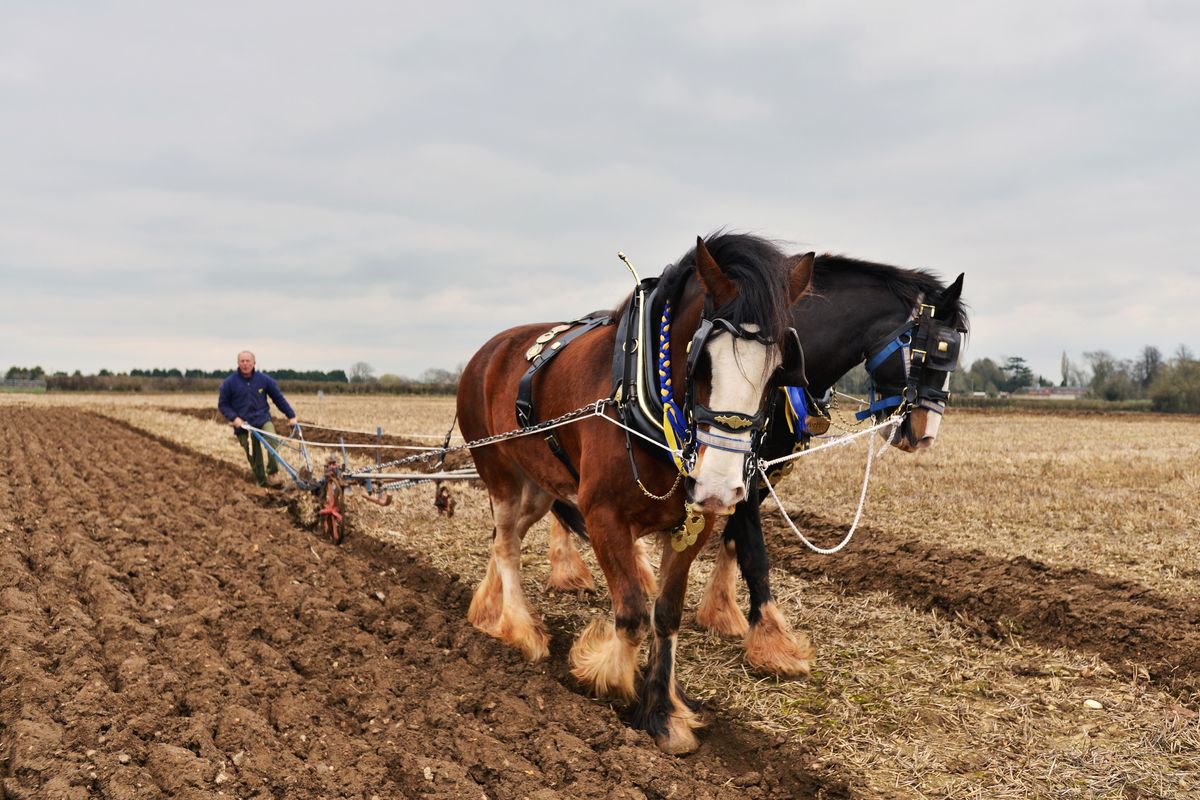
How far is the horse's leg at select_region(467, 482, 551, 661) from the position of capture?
5.49 meters

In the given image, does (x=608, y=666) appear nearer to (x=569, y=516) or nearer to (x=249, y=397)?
(x=569, y=516)

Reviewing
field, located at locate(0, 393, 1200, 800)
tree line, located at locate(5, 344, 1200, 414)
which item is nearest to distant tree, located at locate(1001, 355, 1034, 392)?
tree line, located at locate(5, 344, 1200, 414)

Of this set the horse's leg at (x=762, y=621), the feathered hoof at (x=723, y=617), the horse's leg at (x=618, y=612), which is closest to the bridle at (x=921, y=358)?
the horse's leg at (x=762, y=621)

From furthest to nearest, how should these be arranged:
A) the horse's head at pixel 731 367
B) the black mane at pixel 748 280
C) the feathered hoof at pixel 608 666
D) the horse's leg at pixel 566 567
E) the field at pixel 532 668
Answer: the horse's leg at pixel 566 567 → the feathered hoof at pixel 608 666 → the field at pixel 532 668 → the black mane at pixel 748 280 → the horse's head at pixel 731 367

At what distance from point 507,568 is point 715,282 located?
9.32 ft

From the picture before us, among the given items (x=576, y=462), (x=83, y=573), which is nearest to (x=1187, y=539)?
(x=576, y=462)

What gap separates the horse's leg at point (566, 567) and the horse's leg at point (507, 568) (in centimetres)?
78

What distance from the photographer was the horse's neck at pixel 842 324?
17.0ft

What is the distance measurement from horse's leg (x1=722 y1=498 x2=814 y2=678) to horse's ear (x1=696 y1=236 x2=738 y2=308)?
1.89 metres

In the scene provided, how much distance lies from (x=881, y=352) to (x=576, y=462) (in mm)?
2032

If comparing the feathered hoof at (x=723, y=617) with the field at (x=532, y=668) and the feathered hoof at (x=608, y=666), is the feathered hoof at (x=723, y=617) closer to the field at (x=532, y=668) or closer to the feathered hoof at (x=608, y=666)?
the field at (x=532, y=668)

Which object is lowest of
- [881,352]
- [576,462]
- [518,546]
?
[518,546]

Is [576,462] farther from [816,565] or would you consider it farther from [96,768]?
[816,565]

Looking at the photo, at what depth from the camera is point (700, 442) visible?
3.49 meters
